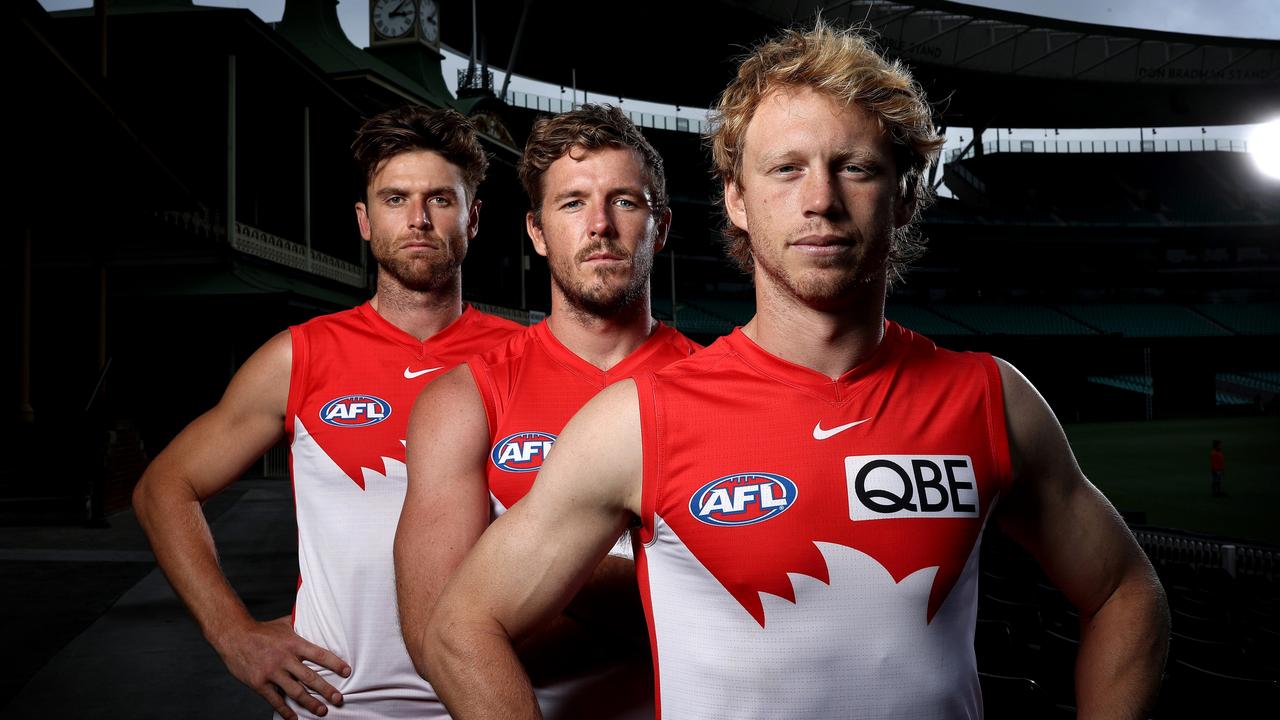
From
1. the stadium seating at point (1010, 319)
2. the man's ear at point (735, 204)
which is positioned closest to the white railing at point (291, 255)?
the man's ear at point (735, 204)

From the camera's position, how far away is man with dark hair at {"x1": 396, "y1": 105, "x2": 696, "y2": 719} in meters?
2.06

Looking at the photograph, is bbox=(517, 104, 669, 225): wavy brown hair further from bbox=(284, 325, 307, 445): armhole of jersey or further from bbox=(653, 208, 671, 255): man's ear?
bbox=(284, 325, 307, 445): armhole of jersey

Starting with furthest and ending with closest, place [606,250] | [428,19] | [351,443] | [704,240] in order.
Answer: [704,240]
[428,19]
[351,443]
[606,250]

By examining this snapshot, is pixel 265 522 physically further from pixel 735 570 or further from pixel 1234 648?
pixel 735 570

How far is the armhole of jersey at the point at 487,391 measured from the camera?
2.24m

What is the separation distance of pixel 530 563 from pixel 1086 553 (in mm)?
1042

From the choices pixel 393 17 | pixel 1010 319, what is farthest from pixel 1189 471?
pixel 393 17

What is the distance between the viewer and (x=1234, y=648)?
445 cm

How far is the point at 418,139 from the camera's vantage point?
2822 mm

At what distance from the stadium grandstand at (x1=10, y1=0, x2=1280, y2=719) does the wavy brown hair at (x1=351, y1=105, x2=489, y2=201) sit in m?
0.80

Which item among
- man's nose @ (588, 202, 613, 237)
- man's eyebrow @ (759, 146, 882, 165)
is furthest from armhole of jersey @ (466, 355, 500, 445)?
man's eyebrow @ (759, 146, 882, 165)

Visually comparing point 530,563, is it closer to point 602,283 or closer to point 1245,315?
point 602,283

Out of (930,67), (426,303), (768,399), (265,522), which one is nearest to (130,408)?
(265,522)

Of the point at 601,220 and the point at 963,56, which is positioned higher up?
the point at 963,56
